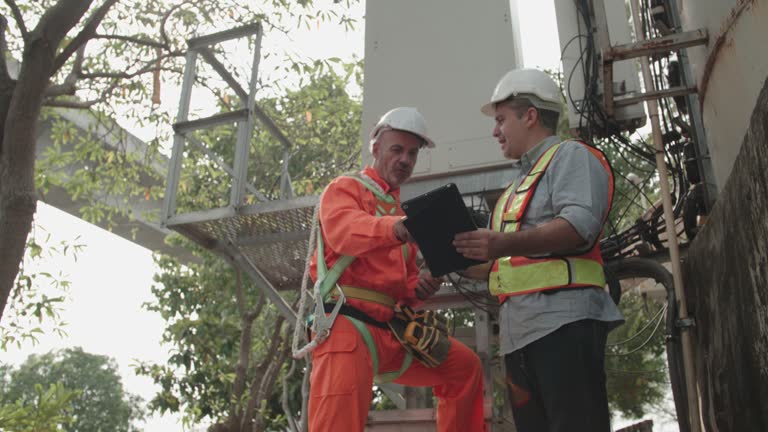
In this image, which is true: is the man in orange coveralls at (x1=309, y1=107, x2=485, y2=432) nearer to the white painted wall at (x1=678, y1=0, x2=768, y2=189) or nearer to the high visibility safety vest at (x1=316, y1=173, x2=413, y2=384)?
the high visibility safety vest at (x1=316, y1=173, x2=413, y2=384)

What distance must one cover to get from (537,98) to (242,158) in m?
3.06

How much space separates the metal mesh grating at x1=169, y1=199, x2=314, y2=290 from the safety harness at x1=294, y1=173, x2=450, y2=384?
1841mm

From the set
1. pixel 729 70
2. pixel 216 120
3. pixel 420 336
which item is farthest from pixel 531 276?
pixel 216 120

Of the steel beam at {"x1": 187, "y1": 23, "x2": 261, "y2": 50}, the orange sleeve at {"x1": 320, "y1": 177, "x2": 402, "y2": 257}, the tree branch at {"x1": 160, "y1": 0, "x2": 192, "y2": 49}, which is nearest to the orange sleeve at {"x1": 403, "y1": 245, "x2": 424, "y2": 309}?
the orange sleeve at {"x1": 320, "y1": 177, "x2": 402, "y2": 257}

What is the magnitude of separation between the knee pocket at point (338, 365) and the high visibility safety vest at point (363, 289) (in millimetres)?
75

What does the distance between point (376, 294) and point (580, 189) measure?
112cm

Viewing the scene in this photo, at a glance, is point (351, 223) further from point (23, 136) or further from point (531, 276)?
point (23, 136)

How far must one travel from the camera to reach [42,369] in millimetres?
40312

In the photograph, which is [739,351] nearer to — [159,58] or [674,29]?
[674,29]

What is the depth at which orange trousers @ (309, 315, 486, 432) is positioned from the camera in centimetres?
298

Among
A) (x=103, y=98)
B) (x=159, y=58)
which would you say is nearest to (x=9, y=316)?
(x=103, y=98)

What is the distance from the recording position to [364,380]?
10.1 ft

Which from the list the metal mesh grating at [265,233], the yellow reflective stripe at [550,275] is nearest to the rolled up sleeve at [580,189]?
the yellow reflective stripe at [550,275]

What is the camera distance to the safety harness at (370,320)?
321cm
